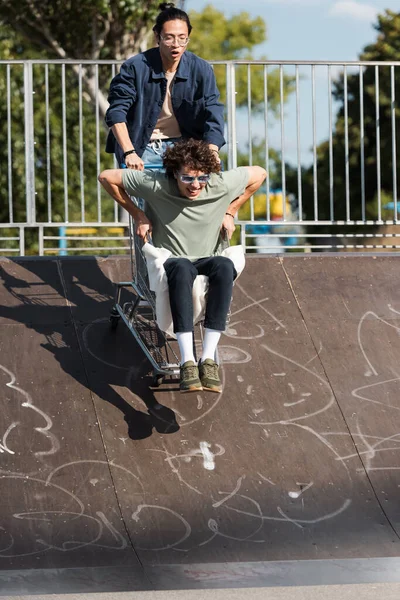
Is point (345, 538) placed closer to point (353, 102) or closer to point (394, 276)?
point (394, 276)

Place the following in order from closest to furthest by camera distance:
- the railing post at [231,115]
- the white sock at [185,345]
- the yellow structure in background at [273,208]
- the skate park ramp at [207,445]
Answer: the skate park ramp at [207,445], the white sock at [185,345], the railing post at [231,115], the yellow structure in background at [273,208]

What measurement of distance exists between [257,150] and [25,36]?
1394 inches

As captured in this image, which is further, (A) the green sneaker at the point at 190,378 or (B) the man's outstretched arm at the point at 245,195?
(B) the man's outstretched arm at the point at 245,195

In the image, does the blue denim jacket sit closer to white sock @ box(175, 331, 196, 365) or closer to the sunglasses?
the sunglasses

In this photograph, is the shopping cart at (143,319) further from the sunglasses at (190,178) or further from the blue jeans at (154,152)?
the sunglasses at (190,178)

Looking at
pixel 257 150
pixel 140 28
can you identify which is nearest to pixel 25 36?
pixel 140 28

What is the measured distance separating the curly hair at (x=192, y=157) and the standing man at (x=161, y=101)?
30.7 inches

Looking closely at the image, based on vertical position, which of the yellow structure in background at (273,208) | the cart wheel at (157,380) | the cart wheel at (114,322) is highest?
the cart wheel at (114,322)

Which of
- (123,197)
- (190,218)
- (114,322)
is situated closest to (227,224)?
(190,218)

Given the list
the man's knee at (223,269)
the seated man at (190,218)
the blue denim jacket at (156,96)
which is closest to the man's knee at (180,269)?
the seated man at (190,218)

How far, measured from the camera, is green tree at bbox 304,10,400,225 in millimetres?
27125

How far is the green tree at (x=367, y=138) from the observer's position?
2712cm

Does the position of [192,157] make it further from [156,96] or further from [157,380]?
[157,380]

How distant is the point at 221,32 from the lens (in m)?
56.9
